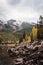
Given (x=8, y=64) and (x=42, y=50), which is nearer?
(x=8, y=64)

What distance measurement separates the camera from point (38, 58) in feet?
149

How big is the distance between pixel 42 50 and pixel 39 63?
9.49 metres

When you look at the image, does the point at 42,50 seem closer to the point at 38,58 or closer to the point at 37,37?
the point at 38,58

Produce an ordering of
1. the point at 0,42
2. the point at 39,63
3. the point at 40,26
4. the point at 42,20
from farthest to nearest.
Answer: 1. the point at 0,42
2. the point at 42,20
3. the point at 40,26
4. the point at 39,63

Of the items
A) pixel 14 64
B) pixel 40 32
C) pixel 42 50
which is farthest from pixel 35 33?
pixel 14 64

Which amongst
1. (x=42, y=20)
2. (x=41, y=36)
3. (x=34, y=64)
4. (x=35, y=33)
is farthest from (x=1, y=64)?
(x=42, y=20)

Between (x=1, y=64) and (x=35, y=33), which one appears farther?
(x=35, y=33)

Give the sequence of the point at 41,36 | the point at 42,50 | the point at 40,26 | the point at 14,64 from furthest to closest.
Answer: the point at 40,26
the point at 41,36
the point at 42,50
the point at 14,64

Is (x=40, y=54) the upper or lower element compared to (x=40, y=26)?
lower

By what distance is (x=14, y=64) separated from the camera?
43969 mm

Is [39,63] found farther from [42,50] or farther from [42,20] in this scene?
[42,20]

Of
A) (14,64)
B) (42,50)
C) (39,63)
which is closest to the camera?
(39,63)

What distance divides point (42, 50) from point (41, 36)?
2820cm

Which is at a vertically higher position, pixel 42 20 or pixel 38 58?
pixel 42 20
